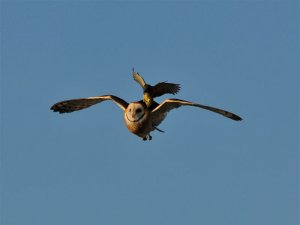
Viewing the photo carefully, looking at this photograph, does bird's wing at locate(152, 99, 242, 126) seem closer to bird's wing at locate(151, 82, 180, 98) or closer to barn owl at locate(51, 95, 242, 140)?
barn owl at locate(51, 95, 242, 140)

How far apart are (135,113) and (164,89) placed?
321cm

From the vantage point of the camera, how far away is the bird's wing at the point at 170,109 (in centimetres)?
5240

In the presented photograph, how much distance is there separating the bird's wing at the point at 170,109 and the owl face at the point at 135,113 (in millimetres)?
912

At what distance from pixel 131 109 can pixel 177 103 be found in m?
2.15

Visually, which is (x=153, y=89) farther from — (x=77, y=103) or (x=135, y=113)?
(x=77, y=103)

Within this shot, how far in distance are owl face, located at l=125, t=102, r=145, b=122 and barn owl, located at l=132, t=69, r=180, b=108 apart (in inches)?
49.6

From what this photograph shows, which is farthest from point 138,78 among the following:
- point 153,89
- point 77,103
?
point 77,103

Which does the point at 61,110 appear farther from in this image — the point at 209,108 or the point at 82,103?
the point at 209,108

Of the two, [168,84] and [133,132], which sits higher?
[168,84]

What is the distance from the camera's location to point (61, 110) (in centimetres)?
5675

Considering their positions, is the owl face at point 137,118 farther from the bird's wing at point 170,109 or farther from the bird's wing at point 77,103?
the bird's wing at point 77,103

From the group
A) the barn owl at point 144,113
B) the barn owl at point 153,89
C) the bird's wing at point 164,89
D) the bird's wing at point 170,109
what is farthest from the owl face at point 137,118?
the bird's wing at point 164,89

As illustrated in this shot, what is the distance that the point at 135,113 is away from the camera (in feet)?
175

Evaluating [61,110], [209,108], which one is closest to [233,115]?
[209,108]
